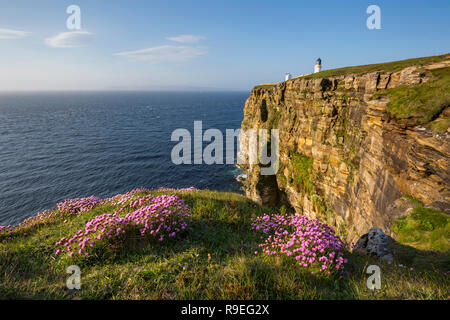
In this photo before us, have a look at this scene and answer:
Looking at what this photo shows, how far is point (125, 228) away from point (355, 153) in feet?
60.0

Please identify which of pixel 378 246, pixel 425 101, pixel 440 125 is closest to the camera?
pixel 378 246

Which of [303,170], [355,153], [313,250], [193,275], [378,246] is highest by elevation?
[355,153]

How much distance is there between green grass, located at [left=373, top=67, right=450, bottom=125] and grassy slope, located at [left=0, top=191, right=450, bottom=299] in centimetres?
671

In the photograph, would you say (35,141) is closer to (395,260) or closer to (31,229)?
(31,229)

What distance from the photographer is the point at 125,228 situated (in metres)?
5.54

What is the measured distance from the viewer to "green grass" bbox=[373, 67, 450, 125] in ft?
27.6

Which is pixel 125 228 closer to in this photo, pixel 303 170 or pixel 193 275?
pixel 193 275

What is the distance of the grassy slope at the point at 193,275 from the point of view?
3.56 metres

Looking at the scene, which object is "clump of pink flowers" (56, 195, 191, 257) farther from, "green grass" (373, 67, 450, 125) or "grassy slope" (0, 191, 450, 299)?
"green grass" (373, 67, 450, 125)

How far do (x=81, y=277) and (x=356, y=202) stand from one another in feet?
57.7

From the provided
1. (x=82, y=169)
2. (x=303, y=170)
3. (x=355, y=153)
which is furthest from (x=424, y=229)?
(x=82, y=169)

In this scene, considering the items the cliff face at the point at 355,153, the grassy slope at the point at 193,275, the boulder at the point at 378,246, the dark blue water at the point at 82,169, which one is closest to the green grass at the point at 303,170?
the cliff face at the point at 355,153

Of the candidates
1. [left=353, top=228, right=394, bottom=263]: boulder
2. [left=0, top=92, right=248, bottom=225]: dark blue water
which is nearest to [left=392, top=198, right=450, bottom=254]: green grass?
[left=353, top=228, right=394, bottom=263]: boulder
